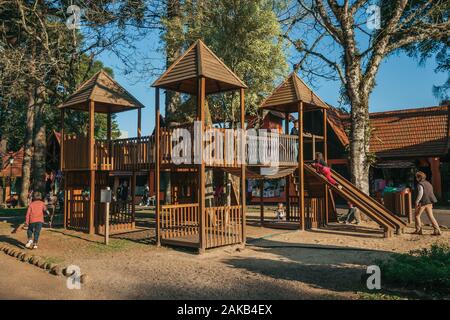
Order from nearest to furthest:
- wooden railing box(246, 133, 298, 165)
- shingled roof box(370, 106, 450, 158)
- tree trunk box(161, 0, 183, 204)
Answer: wooden railing box(246, 133, 298, 165), tree trunk box(161, 0, 183, 204), shingled roof box(370, 106, 450, 158)

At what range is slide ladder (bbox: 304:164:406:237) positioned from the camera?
1266 cm

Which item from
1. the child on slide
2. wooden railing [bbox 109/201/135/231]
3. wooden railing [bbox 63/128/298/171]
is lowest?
wooden railing [bbox 109/201/135/231]

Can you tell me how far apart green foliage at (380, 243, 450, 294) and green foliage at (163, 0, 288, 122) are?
1068cm

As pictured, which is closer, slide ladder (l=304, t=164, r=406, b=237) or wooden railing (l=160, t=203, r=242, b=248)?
wooden railing (l=160, t=203, r=242, b=248)

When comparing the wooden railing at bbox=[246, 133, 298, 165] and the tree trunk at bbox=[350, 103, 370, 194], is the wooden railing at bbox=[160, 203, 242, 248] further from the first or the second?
the tree trunk at bbox=[350, 103, 370, 194]

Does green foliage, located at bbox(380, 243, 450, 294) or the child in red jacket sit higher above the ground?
the child in red jacket

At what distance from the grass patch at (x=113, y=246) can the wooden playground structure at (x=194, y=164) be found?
944 mm

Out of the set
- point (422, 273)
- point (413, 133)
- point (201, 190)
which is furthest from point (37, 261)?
point (413, 133)

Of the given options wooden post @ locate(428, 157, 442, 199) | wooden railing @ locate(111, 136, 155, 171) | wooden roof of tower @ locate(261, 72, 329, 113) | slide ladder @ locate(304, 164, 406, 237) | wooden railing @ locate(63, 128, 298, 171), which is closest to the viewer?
wooden railing @ locate(63, 128, 298, 171)

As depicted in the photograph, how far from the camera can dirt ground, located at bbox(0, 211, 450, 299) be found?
673cm

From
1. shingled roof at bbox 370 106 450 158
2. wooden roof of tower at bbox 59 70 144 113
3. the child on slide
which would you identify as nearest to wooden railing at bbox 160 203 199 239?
wooden roof of tower at bbox 59 70 144 113
